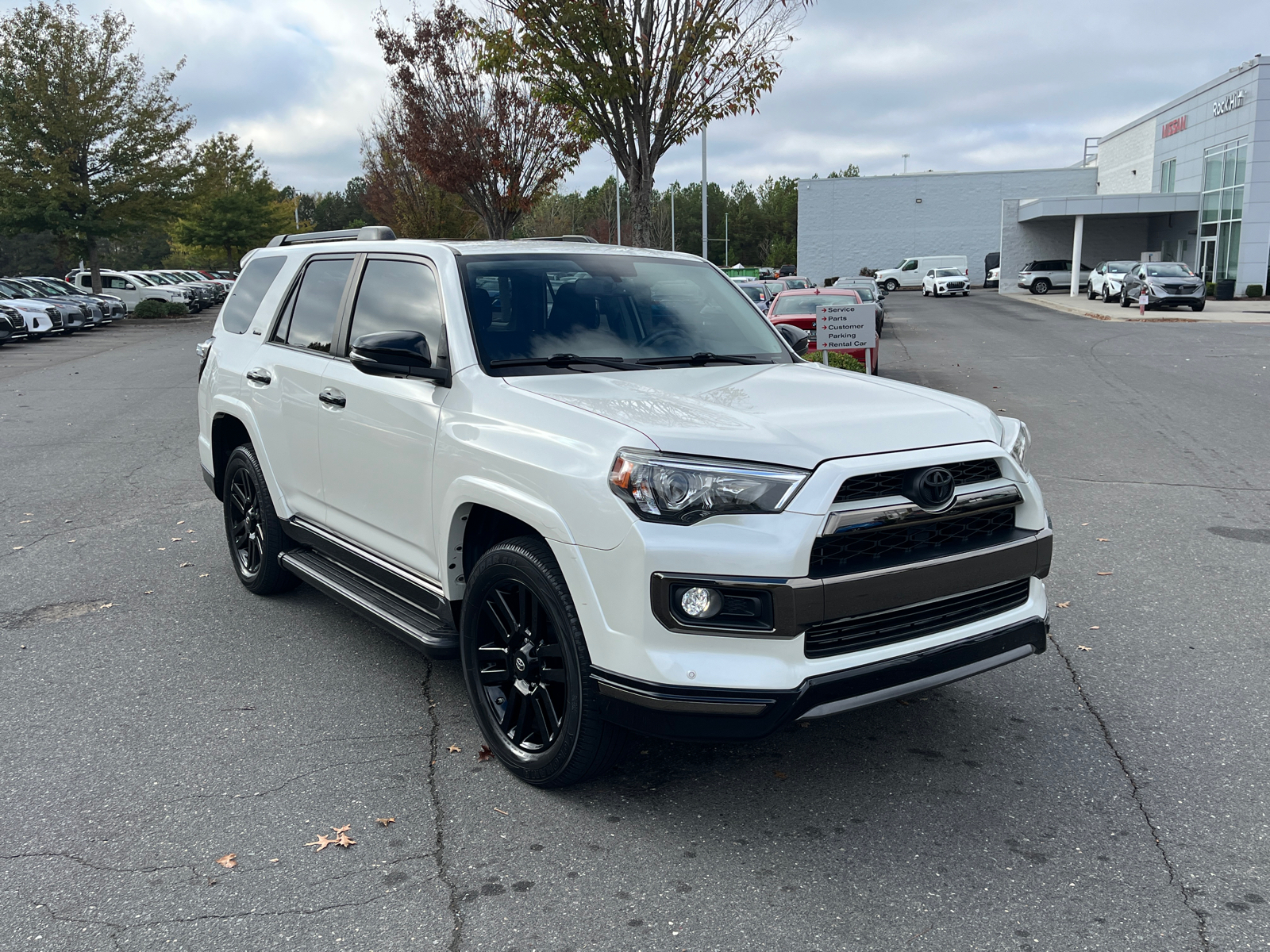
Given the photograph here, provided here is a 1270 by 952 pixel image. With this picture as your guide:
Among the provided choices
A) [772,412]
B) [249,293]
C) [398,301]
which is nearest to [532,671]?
[772,412]

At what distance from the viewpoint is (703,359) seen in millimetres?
4434

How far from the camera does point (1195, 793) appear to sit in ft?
11.7

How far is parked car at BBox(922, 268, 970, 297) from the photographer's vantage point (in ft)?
161

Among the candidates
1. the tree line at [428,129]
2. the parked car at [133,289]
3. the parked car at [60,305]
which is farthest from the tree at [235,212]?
the parked car at [60,305]

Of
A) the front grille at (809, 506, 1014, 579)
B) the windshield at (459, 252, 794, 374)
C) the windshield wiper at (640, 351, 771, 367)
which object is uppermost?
the windshield at (459, 252, 794, 374)

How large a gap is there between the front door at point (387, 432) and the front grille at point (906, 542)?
1602 millimetres

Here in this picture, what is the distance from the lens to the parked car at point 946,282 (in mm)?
49125

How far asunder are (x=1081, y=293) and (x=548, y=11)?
42.6m

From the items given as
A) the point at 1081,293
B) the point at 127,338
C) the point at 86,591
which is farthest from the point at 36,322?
the point at 1081,293

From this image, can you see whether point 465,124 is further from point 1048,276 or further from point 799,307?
point 1048,276

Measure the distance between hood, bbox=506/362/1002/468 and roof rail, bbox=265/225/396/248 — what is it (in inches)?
71.4

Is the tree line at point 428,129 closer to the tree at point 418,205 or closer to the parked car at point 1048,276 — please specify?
the tree at point 418,205

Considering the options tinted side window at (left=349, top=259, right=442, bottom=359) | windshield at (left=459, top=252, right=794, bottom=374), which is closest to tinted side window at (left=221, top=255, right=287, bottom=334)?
tinted side window at (left=349, top=259, right=442, bottom=359)

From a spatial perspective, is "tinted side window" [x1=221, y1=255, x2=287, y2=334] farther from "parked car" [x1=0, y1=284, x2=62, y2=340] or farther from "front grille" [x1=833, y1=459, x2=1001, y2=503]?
"parked car" [x1=0, y1=284, x2=62, y2=340]
